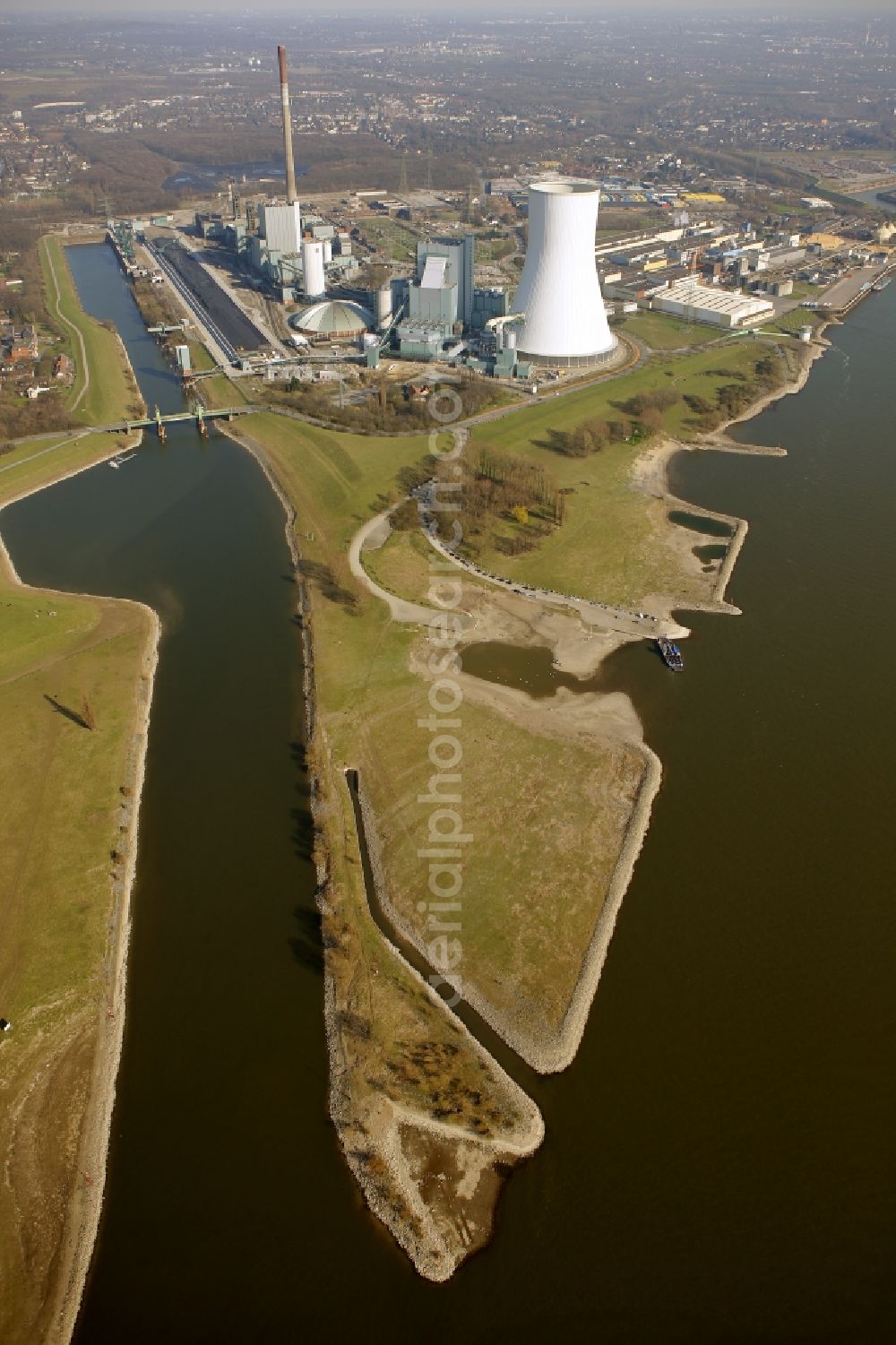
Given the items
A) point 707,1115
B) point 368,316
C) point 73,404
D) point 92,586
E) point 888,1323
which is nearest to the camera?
point 888,1323

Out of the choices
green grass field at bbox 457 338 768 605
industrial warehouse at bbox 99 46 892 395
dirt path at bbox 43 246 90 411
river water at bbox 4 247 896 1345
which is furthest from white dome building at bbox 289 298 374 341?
river water at bbox 4 247 896 1345

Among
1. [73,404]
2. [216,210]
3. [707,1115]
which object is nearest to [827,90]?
[216,210]

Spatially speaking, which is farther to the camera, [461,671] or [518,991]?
[461,671]

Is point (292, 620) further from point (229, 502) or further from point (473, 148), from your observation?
point (473, 148)

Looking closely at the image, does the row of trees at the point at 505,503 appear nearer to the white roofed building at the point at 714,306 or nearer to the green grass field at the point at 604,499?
the green grass field at the point at 604,499

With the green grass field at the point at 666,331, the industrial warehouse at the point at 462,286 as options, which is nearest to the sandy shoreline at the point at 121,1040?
the industrial warehouse at the point at 462,286

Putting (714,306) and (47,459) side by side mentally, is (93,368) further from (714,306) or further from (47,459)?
(714,306)

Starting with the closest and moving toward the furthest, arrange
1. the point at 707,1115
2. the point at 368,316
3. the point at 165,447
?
the point at 707,1115
the point at 165,447
the point at 368,316
